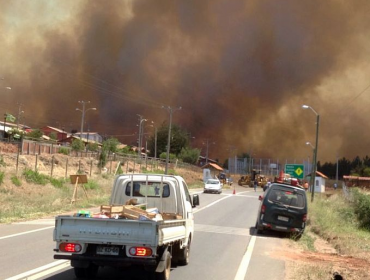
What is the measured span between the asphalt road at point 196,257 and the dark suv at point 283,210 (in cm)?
46

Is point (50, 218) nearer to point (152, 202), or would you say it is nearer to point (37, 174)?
point (152, 202)

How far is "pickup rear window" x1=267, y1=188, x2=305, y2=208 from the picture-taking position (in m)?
18.2

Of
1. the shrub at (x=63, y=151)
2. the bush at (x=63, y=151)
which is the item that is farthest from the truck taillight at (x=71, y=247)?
the shrub at (x=63, y=151)

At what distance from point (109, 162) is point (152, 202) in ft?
157

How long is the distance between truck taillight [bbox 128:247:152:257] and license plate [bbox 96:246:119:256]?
278 millimetres

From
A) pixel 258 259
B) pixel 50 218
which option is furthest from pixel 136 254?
pixel 50 218

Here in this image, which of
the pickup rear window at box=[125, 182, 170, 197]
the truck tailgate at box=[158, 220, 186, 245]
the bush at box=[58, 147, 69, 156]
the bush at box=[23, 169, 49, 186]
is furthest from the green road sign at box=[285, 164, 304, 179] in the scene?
the truck tailgate at box=[158, 220, 186, 245]

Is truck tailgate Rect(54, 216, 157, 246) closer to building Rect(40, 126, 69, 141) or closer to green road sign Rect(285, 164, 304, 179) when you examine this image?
green road sign Rect(285, 164, 304, 179)

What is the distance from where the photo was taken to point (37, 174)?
39094mm

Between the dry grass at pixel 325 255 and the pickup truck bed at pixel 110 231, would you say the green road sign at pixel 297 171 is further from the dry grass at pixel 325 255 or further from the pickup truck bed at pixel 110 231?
the pickup truck bed at pixel 110 231

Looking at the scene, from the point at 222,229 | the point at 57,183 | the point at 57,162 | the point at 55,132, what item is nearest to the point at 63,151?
the point at 57,162

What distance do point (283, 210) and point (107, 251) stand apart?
1062cm

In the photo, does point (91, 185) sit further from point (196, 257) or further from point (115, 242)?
point (115, 242)

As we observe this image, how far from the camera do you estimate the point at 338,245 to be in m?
16.5
